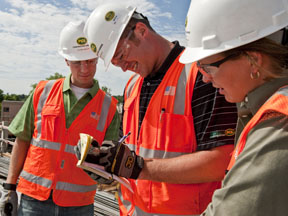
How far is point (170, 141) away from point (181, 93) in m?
0.33

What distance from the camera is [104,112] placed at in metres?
3.42

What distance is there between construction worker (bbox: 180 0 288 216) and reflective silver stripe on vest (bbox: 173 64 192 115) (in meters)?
0.49

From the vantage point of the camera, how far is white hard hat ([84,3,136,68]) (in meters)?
2.26

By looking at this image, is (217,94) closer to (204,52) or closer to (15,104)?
(204,52)

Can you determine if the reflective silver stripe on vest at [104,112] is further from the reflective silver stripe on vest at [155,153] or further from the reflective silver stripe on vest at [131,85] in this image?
the reflective silver stripe on vest at [155,153]

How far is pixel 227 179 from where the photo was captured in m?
1.08

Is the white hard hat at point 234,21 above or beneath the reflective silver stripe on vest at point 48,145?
above

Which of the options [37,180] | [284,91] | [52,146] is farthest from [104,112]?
[284,91]

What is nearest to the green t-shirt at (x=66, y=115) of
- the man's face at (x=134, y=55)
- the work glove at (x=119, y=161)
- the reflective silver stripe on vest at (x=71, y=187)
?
the reflective silver stripe on vest at (x=71, y=187)

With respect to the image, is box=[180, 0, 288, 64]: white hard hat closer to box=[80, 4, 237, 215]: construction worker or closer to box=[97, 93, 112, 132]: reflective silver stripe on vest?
box=[80, 4, 237, 215]: construction worker

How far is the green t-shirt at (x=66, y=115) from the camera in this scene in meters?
3.21

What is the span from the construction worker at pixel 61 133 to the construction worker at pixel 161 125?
38.0 inches

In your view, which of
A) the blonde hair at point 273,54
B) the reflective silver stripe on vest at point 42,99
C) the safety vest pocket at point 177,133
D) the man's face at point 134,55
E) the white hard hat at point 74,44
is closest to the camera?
the blonde hair at point 273,54

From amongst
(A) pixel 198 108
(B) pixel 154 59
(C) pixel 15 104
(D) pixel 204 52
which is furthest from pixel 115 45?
(C) pixel 15 104
